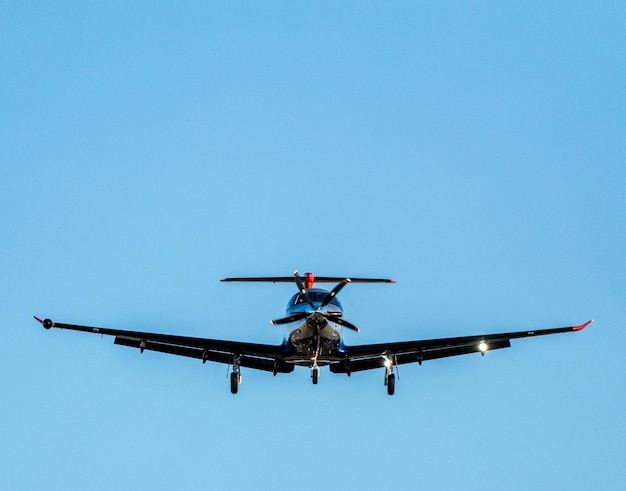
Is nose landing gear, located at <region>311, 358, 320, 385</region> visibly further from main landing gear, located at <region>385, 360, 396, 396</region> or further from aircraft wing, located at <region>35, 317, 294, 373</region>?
main landing gear, located at <region>385, 360, 396, 396</region>

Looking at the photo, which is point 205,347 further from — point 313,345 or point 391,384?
point 391,384

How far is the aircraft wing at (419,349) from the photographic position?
6588 centimetres

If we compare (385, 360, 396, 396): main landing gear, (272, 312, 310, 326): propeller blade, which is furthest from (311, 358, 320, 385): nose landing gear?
(385, 360, 396, 396): main landing gear

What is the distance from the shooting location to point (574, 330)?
64.1 meters

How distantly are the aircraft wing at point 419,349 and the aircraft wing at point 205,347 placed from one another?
3.57 meters

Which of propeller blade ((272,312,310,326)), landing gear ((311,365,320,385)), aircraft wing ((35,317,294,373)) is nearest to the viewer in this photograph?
landing gear ((311,365,320,385))

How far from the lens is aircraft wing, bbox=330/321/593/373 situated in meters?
65.9

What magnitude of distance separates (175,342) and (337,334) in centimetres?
914

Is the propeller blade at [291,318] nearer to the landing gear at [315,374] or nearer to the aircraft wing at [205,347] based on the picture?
the aircraft wing at [205,347]

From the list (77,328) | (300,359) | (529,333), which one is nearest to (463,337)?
(529,333)

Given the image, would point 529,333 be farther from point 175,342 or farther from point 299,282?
point 175,342

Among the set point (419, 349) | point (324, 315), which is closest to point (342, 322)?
point (324, 315)

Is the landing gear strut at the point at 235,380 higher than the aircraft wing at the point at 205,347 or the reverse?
the reverse

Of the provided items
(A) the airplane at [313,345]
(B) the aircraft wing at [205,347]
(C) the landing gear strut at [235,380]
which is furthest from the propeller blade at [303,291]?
(C) the landing gear strut at [235,380]
